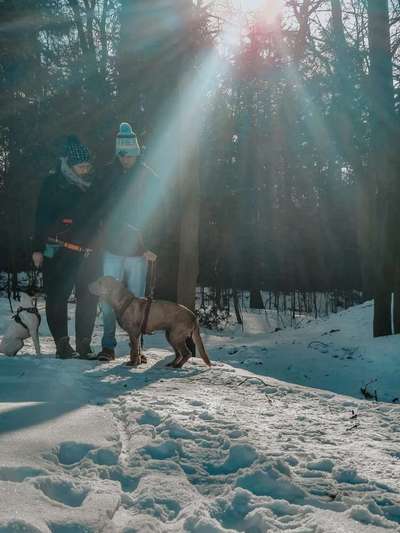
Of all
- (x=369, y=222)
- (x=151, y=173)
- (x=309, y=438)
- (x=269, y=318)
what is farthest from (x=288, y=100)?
(x=309, y=438)

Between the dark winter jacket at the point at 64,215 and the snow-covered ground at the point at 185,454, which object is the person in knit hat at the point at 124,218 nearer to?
the dark winter jacket at the point at 64,215

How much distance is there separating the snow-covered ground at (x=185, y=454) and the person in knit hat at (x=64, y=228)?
0.80m

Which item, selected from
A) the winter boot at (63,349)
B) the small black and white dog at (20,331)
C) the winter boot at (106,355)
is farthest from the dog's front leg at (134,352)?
the small black and white dog at (20,331)

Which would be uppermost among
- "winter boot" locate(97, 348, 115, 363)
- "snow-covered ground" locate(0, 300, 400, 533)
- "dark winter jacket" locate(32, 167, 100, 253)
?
"dark winter jacket" locate(32, 167, 100, 253)

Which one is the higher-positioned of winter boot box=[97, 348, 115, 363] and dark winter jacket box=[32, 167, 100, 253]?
dark winter jacket box=[32, 167, 100, 253]

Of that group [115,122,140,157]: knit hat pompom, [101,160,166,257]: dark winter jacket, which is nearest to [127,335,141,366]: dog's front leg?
[101,160,166,257]: dark winter jacket

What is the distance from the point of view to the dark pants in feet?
19.6

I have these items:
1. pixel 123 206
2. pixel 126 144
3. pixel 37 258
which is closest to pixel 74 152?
pixel 126 144

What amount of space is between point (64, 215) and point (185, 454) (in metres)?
3.76

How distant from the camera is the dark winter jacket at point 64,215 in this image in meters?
5.92

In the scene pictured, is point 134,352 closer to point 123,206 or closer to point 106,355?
point 106,355

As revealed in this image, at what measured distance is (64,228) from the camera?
19.5 feet

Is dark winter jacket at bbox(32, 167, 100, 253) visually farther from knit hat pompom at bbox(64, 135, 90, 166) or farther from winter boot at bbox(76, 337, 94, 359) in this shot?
winter boot at bbox(76, 337, 94, 359)

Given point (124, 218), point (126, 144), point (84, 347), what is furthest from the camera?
point (84, 347)
